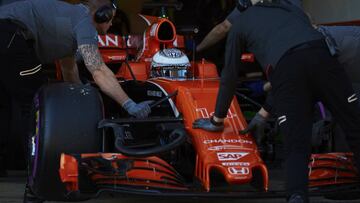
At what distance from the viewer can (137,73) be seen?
6.68 meters

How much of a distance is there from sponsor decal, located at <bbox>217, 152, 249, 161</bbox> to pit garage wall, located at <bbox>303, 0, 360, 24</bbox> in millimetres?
5304

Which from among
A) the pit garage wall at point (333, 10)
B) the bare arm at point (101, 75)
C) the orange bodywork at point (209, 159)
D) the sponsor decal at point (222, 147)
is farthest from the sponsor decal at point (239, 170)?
the pit garage wall at point (333, 10)

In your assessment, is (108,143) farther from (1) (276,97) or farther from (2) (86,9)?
(1) (276,97)

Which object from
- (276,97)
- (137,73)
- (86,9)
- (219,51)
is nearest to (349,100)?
(276,97)

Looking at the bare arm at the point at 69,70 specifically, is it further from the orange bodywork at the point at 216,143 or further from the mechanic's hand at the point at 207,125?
the mechanic's hand at the point at 207,125

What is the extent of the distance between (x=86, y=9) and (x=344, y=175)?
2.24 m

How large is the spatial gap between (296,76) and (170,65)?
2.06 meters

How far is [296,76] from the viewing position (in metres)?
4.47

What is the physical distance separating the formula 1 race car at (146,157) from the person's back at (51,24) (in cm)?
63

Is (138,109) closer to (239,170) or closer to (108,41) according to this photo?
(239,170)

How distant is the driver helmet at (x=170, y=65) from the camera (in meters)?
6.37

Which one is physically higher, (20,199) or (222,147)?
(222,147)

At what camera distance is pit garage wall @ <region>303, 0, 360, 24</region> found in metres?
9.80

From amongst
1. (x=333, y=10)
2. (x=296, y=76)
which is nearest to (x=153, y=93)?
(x=296, y=76)
